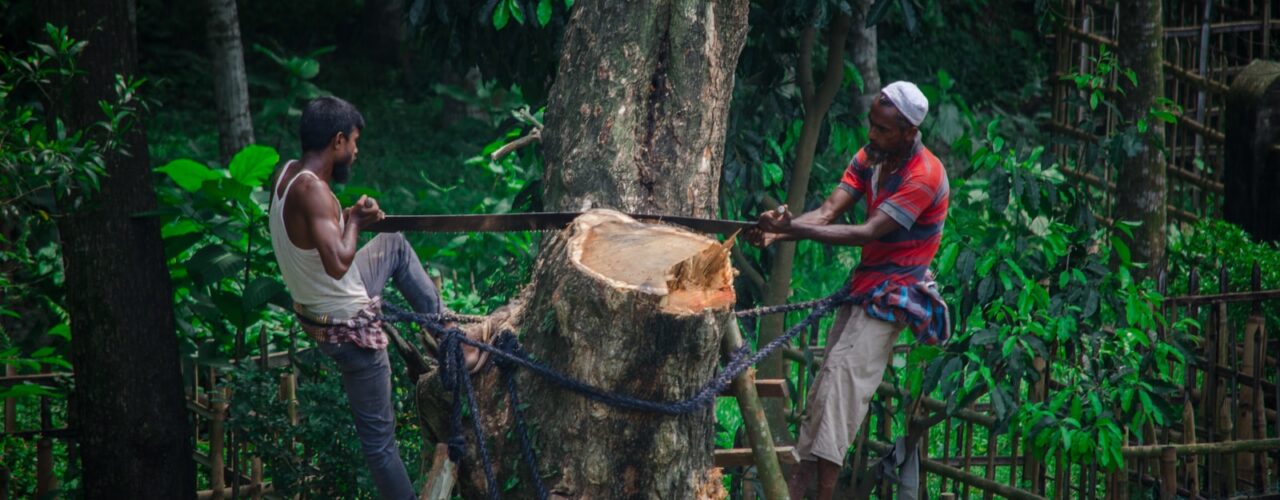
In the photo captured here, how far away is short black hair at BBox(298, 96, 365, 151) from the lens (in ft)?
13.3

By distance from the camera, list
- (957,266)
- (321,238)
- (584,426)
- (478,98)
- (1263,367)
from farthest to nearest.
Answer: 1. (478,98)
2. (1263,367)
3. (957,266)
4. (321,238)
5. (584,426)

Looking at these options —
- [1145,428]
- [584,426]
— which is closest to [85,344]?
[584,426]

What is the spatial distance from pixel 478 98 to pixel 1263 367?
823cm

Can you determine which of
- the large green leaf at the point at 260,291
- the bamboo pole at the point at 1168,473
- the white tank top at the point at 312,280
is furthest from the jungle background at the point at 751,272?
the white tank top at the point at 312,280

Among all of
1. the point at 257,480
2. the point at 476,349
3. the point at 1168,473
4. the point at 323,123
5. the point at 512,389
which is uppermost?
the point at 323,123

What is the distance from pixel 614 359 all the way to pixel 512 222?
92 cm

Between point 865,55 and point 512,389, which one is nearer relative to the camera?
point 512,389

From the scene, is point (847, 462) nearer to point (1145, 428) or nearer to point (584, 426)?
point (1145, 428)

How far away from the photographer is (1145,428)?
4941 millimetres

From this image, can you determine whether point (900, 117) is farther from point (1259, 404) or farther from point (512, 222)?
point (1259, 404)

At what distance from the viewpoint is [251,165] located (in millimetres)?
5441

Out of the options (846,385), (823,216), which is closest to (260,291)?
(823,216)

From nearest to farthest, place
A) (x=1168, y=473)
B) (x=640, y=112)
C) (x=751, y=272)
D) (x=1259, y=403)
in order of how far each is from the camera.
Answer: (x=640, y=112)
(x=1168, y=473)
(x=1259, y=403)
(x=751, y=272)

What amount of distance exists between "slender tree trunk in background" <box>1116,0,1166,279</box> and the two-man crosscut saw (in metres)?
3.10
